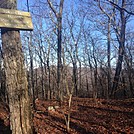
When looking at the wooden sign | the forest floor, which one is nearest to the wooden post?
the wooden sign

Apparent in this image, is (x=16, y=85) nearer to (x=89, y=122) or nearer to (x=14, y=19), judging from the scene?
(x=14, y=19)

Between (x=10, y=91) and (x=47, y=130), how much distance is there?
4.21 m

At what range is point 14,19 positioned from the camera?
379cm

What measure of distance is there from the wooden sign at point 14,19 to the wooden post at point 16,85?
0.14 meters

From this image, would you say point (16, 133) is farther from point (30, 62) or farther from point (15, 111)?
point (30, 62)

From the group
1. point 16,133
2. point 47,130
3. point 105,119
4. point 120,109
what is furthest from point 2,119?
point 120,109

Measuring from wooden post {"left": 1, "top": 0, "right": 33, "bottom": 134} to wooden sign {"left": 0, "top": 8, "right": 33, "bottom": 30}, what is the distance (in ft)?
0.47

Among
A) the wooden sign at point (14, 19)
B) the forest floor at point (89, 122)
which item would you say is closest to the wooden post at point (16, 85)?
the wooden sign at point (14, 19)

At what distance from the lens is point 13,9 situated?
12.7ft

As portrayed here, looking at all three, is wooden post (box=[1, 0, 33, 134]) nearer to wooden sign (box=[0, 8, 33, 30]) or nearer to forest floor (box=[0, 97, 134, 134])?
wooden sign (box=[0, 8, 33, 30])

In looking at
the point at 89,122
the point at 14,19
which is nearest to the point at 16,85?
the point at 14,19

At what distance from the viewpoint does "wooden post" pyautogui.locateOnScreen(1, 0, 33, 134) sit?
11.8 feet

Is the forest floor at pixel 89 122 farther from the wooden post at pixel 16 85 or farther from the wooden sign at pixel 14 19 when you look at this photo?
the wooden sign at pixel 14 19

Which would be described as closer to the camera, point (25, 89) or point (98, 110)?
point (25, 89)
